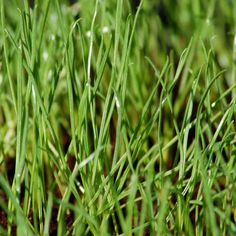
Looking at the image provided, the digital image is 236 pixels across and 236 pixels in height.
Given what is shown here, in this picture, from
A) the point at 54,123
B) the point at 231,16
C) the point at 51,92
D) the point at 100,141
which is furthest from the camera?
the point at 231,16

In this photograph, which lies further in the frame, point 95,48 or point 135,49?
point 95,48

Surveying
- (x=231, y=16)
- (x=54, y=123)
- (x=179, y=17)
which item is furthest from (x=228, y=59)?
(x=54, y=123)

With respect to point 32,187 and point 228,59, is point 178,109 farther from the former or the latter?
point 32,187

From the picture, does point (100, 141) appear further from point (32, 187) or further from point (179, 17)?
point (179, 17)

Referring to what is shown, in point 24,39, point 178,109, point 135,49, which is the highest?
point 24,39

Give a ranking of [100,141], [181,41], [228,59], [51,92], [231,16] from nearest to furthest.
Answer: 1. [100,141]
2. [51,92]
3. [228,59]
4. [231,16]
5. [181,41]

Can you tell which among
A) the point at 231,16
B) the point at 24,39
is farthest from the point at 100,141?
the point at 231,16

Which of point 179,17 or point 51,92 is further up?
point 51,92
